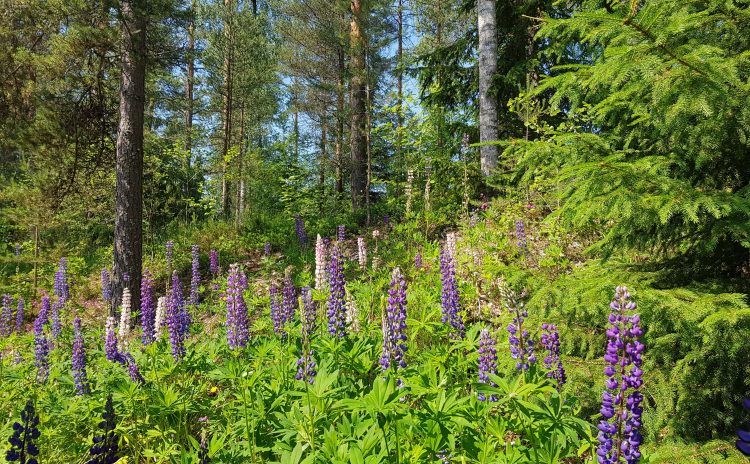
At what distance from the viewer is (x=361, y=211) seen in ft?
41.4

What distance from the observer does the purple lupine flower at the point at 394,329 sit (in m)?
2.70

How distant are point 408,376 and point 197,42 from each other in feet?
87.2

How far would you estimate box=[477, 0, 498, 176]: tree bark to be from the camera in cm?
816

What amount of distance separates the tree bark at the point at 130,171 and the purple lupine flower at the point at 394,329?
21.4ft

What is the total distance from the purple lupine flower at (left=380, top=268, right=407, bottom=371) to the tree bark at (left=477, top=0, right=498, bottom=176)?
5.90 m

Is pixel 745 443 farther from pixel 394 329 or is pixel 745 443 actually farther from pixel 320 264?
pixel 320 264

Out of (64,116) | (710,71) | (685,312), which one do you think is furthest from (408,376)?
(64,116)

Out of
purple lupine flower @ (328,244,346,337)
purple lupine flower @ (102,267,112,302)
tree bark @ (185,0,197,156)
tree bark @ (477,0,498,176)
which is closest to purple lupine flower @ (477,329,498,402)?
purple lupine flower @ (328,244,346,337)

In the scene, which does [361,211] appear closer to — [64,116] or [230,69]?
[64,116]

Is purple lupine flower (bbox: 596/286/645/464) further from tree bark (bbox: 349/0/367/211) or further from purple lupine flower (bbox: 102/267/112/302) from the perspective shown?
tree bark (bbox: 349/0/367/211)

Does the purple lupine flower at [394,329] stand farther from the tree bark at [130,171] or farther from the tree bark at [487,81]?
the tree bark at [130,171]

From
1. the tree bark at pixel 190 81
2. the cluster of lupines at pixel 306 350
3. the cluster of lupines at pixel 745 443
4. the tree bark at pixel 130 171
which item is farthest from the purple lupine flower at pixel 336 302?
the tree bark at pixel 190 81

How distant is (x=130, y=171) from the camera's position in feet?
25.3

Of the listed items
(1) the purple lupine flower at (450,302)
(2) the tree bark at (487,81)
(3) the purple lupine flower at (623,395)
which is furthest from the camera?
(2) the tree bark at (487,81)
